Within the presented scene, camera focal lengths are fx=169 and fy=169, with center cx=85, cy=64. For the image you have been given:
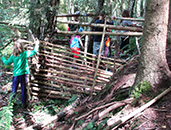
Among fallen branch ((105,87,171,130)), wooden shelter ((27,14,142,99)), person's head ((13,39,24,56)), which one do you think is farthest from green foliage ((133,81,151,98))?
person's head ((13,39,24,56))

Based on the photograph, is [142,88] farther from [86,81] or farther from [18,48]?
[18,48]

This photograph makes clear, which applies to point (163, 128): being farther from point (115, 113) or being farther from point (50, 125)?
point (50, 125)

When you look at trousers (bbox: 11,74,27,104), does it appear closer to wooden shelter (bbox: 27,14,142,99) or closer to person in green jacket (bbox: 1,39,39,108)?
person in green jacket (bbox: 1,39,39,108)

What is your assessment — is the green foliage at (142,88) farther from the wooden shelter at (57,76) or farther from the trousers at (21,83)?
the trousers at (21,83)

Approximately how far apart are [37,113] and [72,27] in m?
2.89

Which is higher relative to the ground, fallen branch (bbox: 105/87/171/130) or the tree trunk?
the tree trunk

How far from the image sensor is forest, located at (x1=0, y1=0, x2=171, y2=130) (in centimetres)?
198

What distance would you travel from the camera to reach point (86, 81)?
4.39 m

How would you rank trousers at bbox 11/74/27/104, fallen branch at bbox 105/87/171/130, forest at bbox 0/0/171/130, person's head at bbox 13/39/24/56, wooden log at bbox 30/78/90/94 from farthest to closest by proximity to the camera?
wooden log at bbox 30/78/90/94, trousers at bbox 11/74/27/104, person's head at bbox 13/39/24/56, forest at bbox 0/0/171/130, fallen branch at bbox 105/87/171/130

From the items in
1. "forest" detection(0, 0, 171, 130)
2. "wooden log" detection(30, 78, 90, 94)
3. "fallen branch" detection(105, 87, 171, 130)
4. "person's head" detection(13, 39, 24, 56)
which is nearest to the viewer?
"fallen branch" detection(105, 87, 171, 130)

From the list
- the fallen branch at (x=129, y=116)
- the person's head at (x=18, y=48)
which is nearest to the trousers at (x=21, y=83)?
the person's head at (x=18, y=48)

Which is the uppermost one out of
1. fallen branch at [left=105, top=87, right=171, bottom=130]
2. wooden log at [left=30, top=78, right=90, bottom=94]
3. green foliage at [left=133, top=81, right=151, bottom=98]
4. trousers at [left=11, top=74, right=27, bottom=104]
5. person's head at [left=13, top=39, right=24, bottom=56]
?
person's head at [left=13, top=39, right=24, bottom=56]

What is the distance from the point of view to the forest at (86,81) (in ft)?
6.50

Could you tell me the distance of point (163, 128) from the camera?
1659 millimetres
